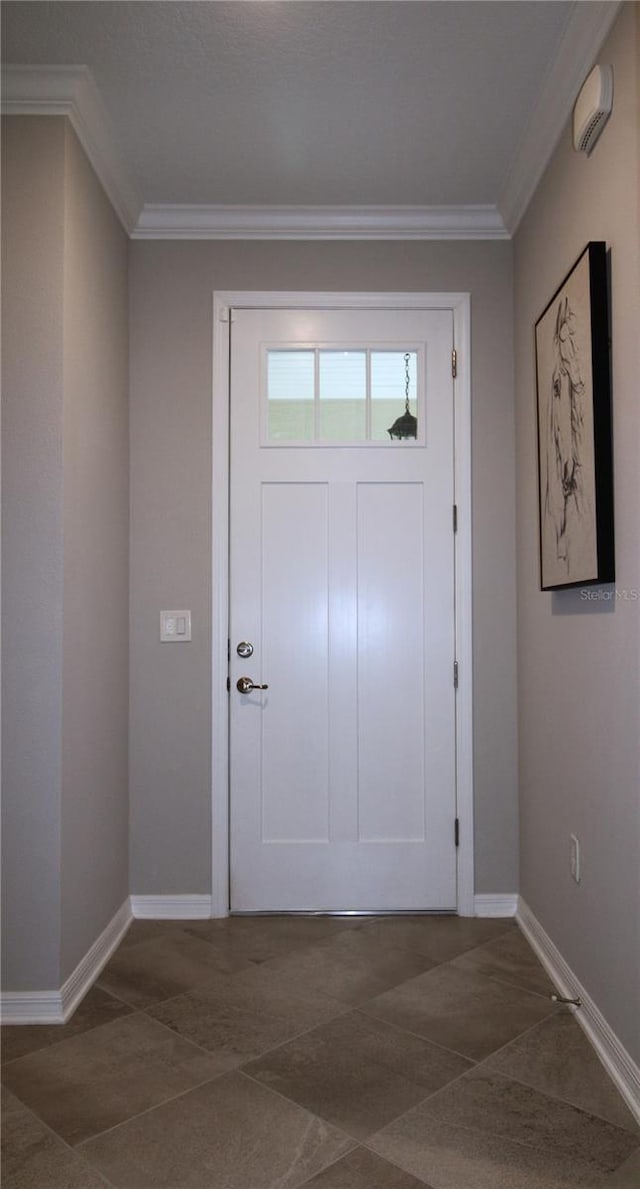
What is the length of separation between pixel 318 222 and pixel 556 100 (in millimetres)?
1020

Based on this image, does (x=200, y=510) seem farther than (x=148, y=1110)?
Yes

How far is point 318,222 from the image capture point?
327 cm

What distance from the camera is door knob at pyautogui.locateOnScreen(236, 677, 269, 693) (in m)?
3.28

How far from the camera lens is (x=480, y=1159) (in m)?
1.81

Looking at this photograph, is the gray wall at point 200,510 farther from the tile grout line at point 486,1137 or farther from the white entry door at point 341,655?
the tile grout line at point 486,1137

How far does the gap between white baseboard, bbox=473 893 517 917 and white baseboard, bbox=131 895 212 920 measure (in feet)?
3.28

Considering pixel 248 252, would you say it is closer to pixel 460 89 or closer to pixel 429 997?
pixel 460 89

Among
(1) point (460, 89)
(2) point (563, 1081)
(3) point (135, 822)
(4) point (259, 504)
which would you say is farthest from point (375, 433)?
(2) point (563, 1081)

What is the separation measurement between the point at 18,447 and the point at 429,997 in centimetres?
198

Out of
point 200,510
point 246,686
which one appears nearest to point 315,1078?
point 246,686

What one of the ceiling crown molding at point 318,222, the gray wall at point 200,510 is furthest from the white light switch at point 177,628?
the ceiling crown molding at point 318,222

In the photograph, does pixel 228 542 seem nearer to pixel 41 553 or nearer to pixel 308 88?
pixel 41 553

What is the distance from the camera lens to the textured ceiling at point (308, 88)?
88.3 inches

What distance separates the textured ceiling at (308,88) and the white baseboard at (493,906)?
2588 millimetres
